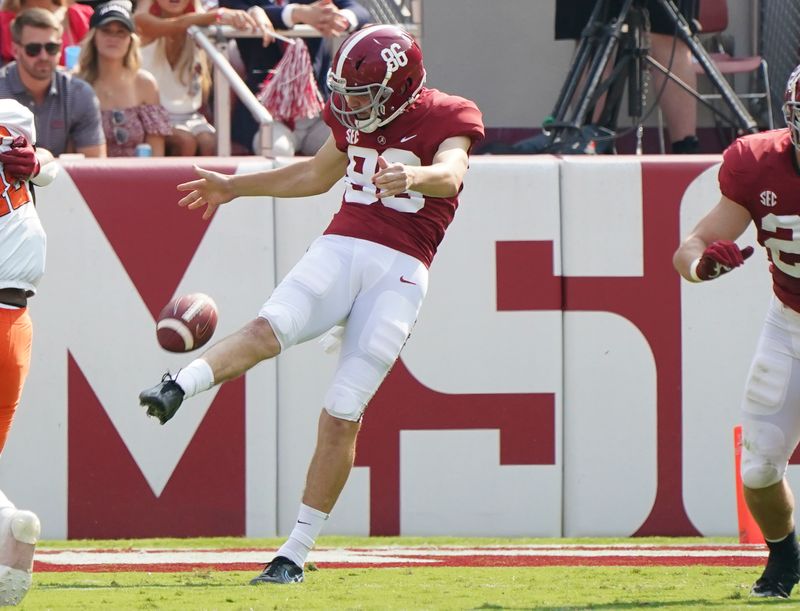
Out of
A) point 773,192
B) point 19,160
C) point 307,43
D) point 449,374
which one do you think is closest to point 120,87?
point 307,43

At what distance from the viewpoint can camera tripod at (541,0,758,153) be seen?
8242mm

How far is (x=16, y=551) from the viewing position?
14.8ft

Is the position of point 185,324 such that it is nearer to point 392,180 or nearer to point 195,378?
point 195,378

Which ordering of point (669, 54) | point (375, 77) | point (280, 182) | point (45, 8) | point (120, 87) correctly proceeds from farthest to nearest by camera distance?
point (669, 54) → point (45, 8) → point (120, 87) → point (280, 182) → point (375, 77)

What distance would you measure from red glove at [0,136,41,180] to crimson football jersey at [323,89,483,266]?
3.57ft

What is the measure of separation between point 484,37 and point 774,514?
5.70 metres

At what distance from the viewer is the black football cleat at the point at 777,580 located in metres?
4.93

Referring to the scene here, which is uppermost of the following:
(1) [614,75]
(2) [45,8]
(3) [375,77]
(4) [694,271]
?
(2) [45,8]

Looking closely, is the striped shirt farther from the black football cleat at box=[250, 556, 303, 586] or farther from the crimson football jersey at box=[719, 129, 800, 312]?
the crimson football jersey at box=[719, 129, 800, 312]

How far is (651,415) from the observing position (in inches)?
293

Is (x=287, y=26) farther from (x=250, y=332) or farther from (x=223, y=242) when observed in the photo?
(x=250, y=332)

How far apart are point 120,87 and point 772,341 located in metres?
4.26

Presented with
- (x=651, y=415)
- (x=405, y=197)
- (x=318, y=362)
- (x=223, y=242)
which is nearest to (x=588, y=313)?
(x=651, y=415)

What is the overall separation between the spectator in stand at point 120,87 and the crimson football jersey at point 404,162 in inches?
115
